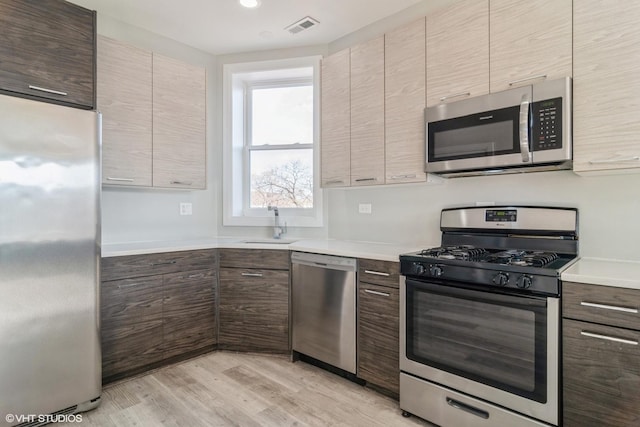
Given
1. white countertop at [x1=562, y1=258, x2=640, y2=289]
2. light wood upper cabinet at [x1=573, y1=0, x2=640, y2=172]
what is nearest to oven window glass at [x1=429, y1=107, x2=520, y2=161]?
light wood upper cabinet at [x1=573, y1=0, x2=640, y2=172]

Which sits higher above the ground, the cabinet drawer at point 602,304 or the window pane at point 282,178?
the window pane at point 282,178

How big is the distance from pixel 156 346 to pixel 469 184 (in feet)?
8.40

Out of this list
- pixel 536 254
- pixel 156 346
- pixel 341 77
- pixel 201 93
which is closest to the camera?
pixel 536 254

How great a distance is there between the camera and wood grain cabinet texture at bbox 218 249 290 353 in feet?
9.41

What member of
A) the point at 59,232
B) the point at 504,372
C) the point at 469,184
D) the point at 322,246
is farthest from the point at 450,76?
the point at 59,232

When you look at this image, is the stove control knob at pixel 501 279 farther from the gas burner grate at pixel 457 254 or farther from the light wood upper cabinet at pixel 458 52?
the light wood upper cabinet at pixel 458 52

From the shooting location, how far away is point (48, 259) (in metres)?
1.94

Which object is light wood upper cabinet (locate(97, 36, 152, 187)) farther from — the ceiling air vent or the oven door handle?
the oven door handle

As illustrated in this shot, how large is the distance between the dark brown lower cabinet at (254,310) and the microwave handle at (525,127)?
73.2 inches

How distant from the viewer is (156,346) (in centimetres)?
263

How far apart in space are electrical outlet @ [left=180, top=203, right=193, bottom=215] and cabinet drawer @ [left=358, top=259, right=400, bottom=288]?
6.29 ft

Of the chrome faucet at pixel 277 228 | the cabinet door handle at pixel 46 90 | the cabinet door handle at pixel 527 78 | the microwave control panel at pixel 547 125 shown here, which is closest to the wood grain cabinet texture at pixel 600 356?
the microwave control panel at pixel 547 125

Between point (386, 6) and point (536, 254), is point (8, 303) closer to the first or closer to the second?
point (536, 254)

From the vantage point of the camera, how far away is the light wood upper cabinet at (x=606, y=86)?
161 cm
